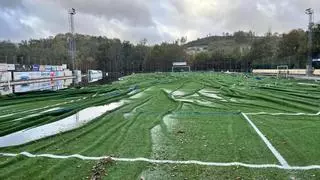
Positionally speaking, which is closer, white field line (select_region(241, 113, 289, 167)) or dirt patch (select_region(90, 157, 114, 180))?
dirt patch (select_region(90, 157, 114, 180))

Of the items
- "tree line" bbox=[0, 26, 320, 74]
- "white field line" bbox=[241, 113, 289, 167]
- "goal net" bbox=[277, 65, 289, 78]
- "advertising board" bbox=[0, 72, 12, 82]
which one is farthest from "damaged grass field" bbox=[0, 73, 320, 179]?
"tree line" bbox=[0, 26, 320, 74]

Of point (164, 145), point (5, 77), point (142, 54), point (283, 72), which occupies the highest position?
point (142, 54)

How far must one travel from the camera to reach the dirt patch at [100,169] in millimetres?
5154

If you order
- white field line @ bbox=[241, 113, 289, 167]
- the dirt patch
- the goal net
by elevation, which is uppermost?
the goal net

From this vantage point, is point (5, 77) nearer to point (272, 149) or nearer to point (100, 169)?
point (100, 169)

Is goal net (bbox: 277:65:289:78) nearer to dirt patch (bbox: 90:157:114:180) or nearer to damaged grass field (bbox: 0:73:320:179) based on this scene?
damaged grass field (bbox: 0:73:320:179)

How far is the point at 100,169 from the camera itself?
5.47 m

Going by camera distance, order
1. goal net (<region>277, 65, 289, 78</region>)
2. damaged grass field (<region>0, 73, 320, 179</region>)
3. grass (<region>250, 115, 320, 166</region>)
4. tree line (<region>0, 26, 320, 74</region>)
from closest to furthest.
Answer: damaged grass field (<region>0, 73, 320, 179</region>)
grass (<region>250, 115, 320, 166</region>)
goal net (<region>277, 65, 289, 78</region>)
tree line (<region>0, 26, 320, 74</region>)

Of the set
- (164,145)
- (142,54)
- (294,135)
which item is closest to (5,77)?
(164,145)

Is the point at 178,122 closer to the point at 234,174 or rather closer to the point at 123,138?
the point at 123,138

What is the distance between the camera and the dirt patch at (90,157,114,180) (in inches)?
203

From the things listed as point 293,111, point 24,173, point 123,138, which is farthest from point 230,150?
point 293,111

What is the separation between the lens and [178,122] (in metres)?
10.1

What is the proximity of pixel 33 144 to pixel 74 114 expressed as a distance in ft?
16.1
